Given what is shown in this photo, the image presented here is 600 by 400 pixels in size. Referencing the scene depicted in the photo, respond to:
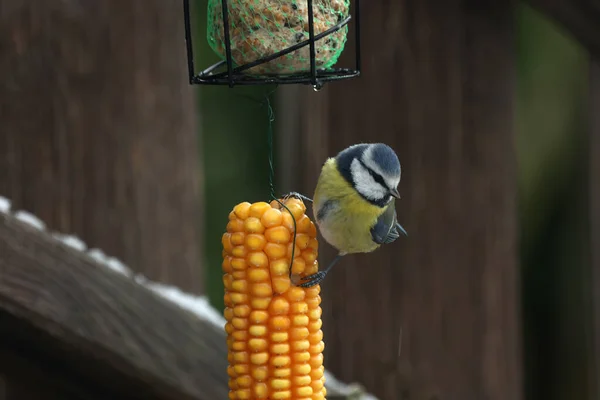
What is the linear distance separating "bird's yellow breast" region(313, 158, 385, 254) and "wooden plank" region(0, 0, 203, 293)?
0.77 m

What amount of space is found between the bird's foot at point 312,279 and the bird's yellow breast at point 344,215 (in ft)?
0.40

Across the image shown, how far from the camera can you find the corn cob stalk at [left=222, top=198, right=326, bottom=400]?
1650 millimetres

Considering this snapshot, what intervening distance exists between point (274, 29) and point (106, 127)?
0.75m

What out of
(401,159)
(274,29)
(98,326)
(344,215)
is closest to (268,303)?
(344,215)

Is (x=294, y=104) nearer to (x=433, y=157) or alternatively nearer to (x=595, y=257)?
(x=433, y=157)

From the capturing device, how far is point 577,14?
2.29 meters

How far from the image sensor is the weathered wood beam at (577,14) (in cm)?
227

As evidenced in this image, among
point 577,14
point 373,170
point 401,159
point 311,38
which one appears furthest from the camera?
point 401,159

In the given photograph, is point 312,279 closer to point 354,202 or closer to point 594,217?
point 354,202

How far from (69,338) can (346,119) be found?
3.52 feet

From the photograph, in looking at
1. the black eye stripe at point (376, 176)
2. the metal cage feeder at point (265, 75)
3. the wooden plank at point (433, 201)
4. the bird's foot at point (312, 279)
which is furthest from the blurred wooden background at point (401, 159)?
the bird's foot at point (312, 279)

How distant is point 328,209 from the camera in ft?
5.79

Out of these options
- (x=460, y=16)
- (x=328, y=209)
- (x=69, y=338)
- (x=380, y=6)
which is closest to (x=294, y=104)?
(x=380, y=6)

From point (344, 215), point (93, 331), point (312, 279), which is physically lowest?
point (93, 331)
